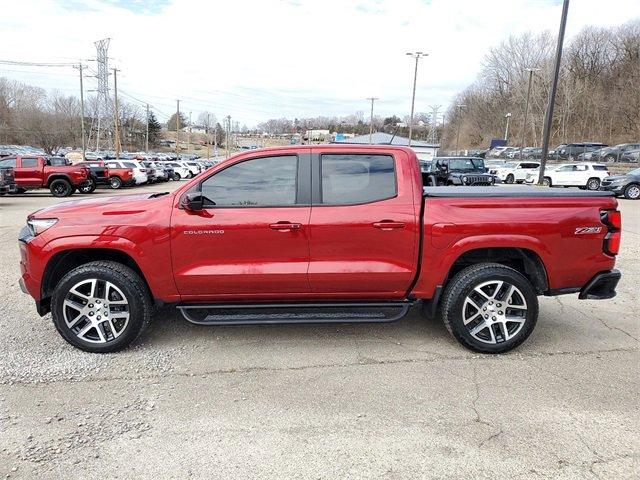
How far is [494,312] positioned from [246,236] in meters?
2.20

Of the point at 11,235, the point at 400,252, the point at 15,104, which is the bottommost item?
the point at 11,235

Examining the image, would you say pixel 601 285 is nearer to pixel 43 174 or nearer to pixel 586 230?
pixel 586 230

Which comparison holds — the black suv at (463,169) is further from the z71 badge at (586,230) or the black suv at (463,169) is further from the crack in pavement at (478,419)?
the crack in pavement at (478,419)

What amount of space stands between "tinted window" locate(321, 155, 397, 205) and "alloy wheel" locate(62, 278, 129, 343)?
6.37 feet

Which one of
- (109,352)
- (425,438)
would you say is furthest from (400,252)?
(109,352)

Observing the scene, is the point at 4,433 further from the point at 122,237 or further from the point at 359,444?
the point at 359,444

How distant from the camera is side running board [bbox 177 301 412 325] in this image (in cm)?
400

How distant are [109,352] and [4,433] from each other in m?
1.16

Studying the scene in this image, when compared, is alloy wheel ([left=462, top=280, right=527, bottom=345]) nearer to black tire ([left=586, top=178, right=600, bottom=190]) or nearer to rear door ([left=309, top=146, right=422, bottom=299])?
rear door ([left=309, top=146, right=422, bottom=299])

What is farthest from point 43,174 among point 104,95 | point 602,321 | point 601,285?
point 104,95

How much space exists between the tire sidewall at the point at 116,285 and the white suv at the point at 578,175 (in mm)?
25806

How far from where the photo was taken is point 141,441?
2900 mm

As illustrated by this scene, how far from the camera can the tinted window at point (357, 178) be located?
405 cm

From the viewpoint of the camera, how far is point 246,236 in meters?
3.92
